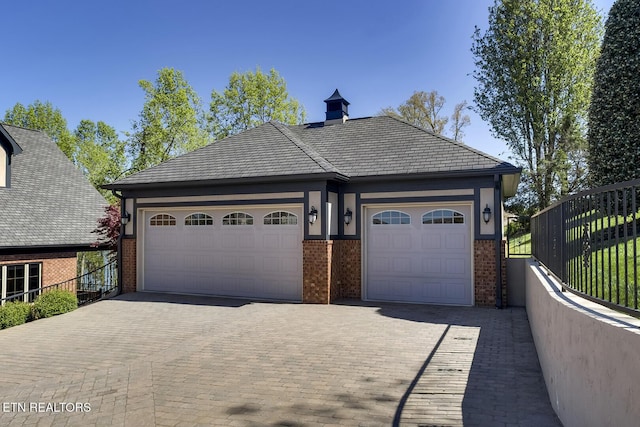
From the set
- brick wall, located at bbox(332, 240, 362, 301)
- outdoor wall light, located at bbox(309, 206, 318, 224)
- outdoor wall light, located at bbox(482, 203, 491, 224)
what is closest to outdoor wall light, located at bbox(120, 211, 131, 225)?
outdoor wall light, located at bbox(309, 206, 318, 224)

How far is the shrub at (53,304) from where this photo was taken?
33.8 feet

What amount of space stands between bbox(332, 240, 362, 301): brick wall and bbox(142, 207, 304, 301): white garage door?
1.08 meters

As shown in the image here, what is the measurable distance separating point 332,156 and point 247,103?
19132mm

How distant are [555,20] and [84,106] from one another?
2833 centimetres

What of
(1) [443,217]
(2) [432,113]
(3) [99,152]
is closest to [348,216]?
(1) [443,217]

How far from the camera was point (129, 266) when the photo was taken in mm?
13453

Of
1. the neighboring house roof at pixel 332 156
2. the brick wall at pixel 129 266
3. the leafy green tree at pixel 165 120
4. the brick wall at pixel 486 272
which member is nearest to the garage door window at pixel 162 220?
the brick wall at pixel 129 266

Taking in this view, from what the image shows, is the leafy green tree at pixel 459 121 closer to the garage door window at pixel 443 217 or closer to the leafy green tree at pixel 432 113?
the leafy green tree at pixel 432 113

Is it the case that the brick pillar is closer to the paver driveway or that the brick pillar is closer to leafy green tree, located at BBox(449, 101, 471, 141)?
the paver driveway

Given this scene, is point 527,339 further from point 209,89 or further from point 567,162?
point 209,89

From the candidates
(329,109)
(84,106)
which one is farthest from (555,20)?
(84,106)

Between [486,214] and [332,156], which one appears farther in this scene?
[332,156]

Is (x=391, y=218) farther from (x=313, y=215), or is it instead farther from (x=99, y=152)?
(x=99, y=152)

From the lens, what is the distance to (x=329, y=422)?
4.33m
